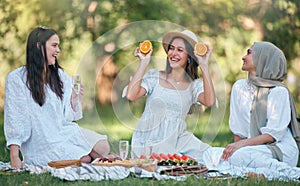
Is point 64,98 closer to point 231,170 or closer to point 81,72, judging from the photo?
point 81,72

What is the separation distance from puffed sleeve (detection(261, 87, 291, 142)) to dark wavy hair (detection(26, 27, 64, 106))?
1.55m

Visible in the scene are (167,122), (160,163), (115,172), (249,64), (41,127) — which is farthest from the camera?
(167,122)

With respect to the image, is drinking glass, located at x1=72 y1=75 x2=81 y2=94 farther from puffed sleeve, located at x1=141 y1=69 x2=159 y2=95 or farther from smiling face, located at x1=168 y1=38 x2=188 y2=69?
smiling face, located at x1=168 y1=38 x2=188 y2=69

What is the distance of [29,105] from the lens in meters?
5.30

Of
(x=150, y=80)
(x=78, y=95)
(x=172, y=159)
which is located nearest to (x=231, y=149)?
(x=172, y=159)

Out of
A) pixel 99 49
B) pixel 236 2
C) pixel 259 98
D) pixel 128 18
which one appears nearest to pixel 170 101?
pixel 259 98

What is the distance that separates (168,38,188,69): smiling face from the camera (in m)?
5.54

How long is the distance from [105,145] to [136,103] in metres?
0.47

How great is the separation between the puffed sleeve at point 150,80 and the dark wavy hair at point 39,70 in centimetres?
64

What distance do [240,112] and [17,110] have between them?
1.66 metres

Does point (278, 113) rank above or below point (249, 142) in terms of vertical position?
above

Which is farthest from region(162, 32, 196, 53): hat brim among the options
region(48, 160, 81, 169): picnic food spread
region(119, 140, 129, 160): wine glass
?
region(48, 160, 81, 169): picnic food spread

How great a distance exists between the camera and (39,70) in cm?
536

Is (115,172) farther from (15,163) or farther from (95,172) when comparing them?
(15,163)
